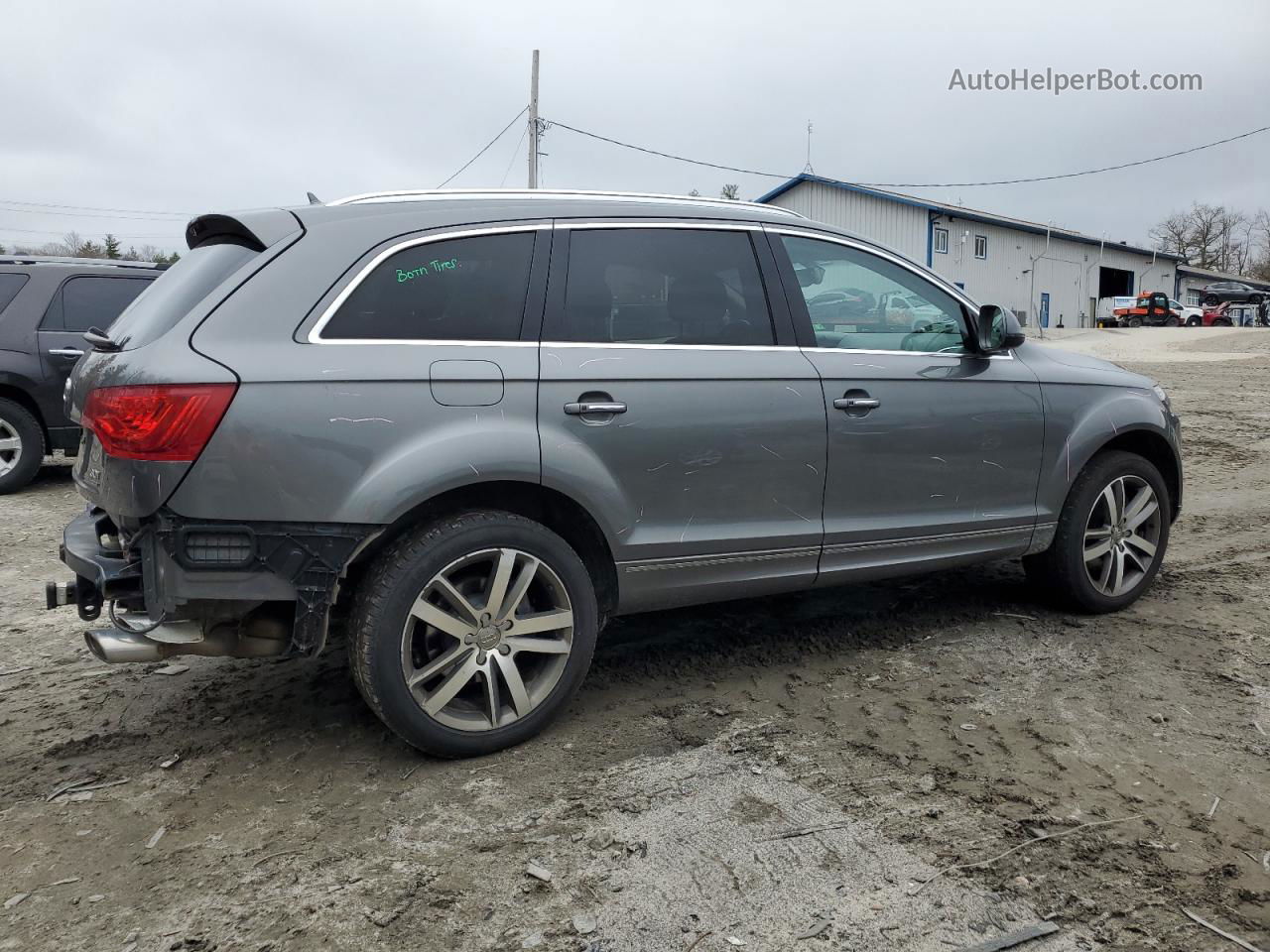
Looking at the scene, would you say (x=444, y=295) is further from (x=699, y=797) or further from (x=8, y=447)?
(x=8, y=447)

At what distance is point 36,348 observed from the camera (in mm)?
8039

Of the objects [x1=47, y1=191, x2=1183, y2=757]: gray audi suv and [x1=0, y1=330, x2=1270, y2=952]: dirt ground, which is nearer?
[x1=0, y1=330, x2=1270, y2=952]: dirt ground

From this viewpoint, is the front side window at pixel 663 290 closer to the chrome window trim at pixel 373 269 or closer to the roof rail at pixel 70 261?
the chrome window trim at pixel 373 269

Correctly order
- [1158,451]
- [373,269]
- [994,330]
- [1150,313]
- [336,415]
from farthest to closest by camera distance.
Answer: [1150,313], [1158,451], [994,330], [373,269], [336,415]

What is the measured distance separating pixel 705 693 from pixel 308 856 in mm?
1629

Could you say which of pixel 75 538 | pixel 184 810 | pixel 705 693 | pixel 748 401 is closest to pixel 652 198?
pixel 748 401

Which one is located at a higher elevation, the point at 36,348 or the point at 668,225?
the point at 668,225

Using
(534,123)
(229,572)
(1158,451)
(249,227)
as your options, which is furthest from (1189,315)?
(229,572)

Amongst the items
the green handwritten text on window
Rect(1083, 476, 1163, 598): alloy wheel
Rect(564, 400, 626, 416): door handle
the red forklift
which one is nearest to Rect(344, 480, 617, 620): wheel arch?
Rect(564, 400, 626, 416): door handle

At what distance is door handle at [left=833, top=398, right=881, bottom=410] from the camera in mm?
3844

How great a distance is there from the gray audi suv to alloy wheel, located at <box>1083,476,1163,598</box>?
0.66m

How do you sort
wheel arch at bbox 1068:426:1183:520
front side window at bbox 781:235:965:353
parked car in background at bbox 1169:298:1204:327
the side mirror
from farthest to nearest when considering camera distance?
parked car in background at bbox 1169:298:1204:327, wheel arch at bbox 1068:426:1183:520, the side mirror, front side window at bbox 781:235:965:353

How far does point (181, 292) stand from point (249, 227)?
0.31m

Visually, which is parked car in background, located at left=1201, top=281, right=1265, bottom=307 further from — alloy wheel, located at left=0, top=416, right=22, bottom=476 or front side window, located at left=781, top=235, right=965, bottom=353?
alloy wheel, located at left=0, top=416, right=22, bottom=476
